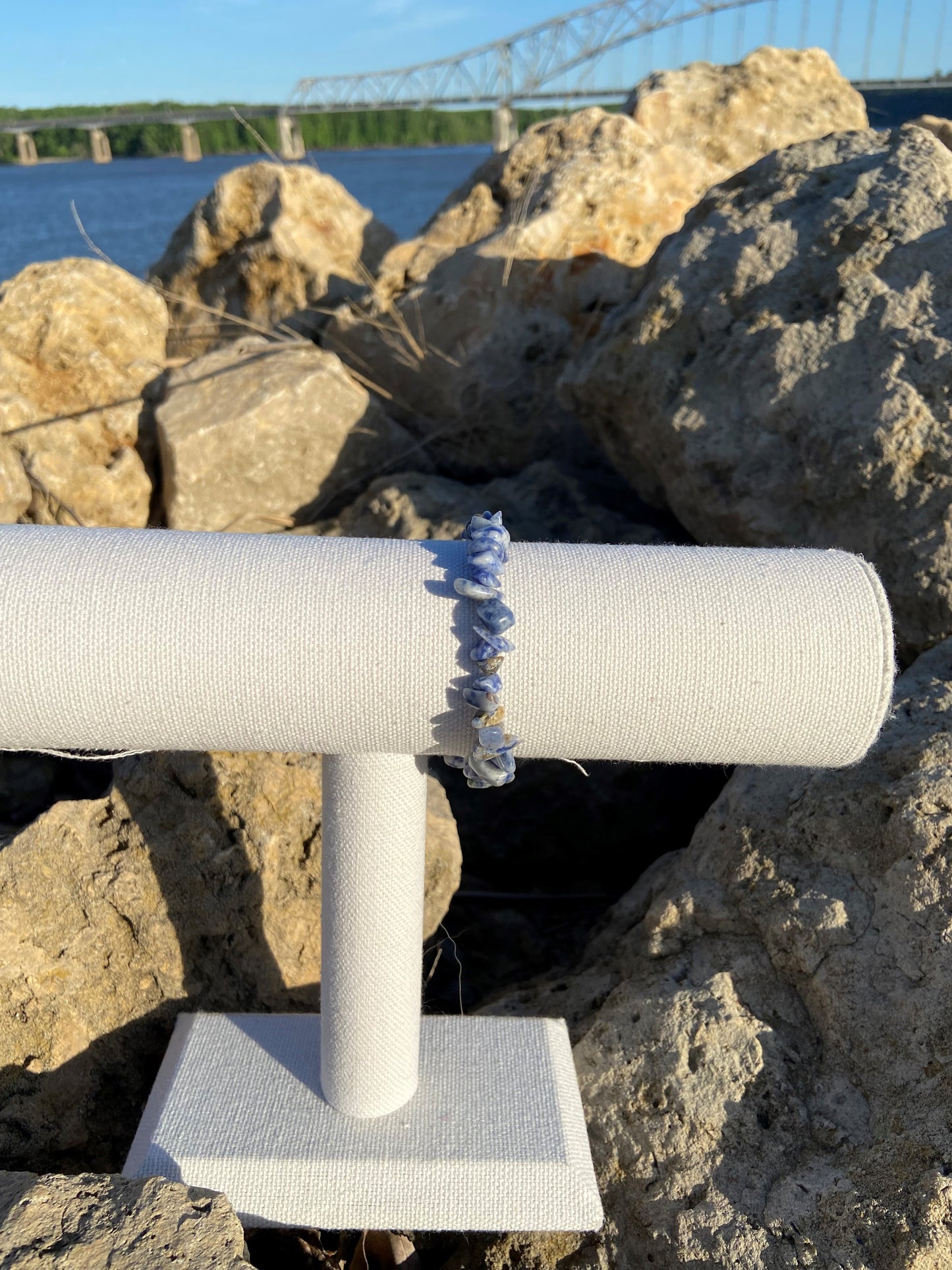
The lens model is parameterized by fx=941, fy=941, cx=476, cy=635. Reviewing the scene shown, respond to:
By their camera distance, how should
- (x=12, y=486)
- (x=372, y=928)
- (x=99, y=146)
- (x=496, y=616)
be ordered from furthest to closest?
(x=99, y=146) → (x=12, y=486) → (x=372, y=928) → (x=496, y=616)

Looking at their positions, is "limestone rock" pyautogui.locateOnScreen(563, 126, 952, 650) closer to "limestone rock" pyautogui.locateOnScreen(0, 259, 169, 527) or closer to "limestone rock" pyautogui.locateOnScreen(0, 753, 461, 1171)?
"limestone rock" pyautogui.locateOnScreen(0, 753, 461, 1171)

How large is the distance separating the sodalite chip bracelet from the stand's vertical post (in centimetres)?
17

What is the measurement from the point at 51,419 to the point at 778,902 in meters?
2.10

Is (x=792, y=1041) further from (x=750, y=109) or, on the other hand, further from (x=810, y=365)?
(x=750, y=109)

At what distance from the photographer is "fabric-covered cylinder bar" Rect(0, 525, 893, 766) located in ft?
3.05

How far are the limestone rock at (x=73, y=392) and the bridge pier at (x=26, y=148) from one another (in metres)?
30.9

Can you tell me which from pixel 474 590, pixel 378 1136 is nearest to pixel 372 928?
pixel 378 1136

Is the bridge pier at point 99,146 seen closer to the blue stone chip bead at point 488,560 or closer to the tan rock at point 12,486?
the tan rock at point 12,486

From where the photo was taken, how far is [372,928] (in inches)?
46.3

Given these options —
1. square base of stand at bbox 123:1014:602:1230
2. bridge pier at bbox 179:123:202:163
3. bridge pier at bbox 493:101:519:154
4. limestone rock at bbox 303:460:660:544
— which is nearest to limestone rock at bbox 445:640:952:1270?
square base of stand at bbox 123:1014:602:1230

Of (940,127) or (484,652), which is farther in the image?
(940,127)

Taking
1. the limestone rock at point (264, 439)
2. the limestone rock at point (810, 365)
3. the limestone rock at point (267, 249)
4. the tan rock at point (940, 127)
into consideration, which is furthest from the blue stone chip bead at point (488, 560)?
the limestone rock at point (267, 249)

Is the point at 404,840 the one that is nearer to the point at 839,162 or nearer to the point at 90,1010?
the point at 90,1010

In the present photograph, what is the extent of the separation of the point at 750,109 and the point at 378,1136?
3.51 meters
